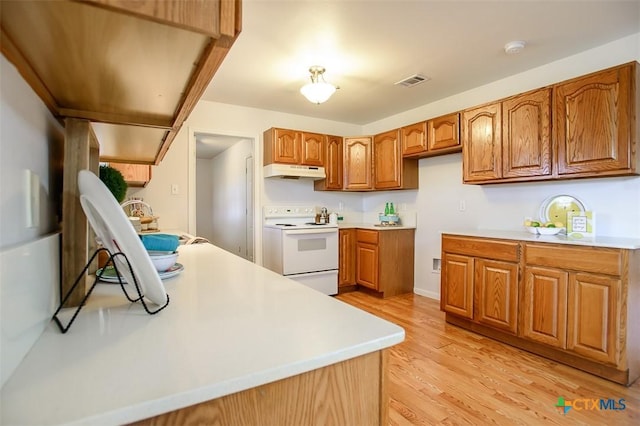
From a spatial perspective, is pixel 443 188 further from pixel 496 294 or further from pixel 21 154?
pixel 21 154

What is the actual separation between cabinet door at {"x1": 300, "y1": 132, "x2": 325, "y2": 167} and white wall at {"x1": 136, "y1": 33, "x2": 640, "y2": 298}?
1.36 feet

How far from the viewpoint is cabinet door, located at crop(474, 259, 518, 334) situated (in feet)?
7.97

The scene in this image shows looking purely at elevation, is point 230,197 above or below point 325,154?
below

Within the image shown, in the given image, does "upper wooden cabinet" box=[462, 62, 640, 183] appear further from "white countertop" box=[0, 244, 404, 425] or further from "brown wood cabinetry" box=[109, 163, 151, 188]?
"brown wood cabinetry" box=[109, 163, 151, 188]

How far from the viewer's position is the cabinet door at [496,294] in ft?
7.97

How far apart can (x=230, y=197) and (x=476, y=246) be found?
457 cm

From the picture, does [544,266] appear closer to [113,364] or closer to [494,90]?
[494,90]

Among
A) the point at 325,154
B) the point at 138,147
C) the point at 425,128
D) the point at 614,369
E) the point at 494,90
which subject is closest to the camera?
the point at 138,147

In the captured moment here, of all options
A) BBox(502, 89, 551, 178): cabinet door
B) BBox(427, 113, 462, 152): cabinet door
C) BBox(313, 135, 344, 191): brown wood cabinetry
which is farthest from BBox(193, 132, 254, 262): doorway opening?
BBox(502, 89, 551, 178): cabinet door

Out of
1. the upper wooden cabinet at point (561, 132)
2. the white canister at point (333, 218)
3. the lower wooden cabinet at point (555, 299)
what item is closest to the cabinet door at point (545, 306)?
the lower wooden cabinet at point (555, 299)

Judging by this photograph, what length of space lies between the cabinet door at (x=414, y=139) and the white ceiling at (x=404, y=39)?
1.30 ft

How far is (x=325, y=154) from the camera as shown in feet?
13.7

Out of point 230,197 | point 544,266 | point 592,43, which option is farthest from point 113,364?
point 230,197

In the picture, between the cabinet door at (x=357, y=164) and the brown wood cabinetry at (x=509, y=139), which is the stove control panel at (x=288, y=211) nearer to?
the cabinet door at (x=357, y=164)
